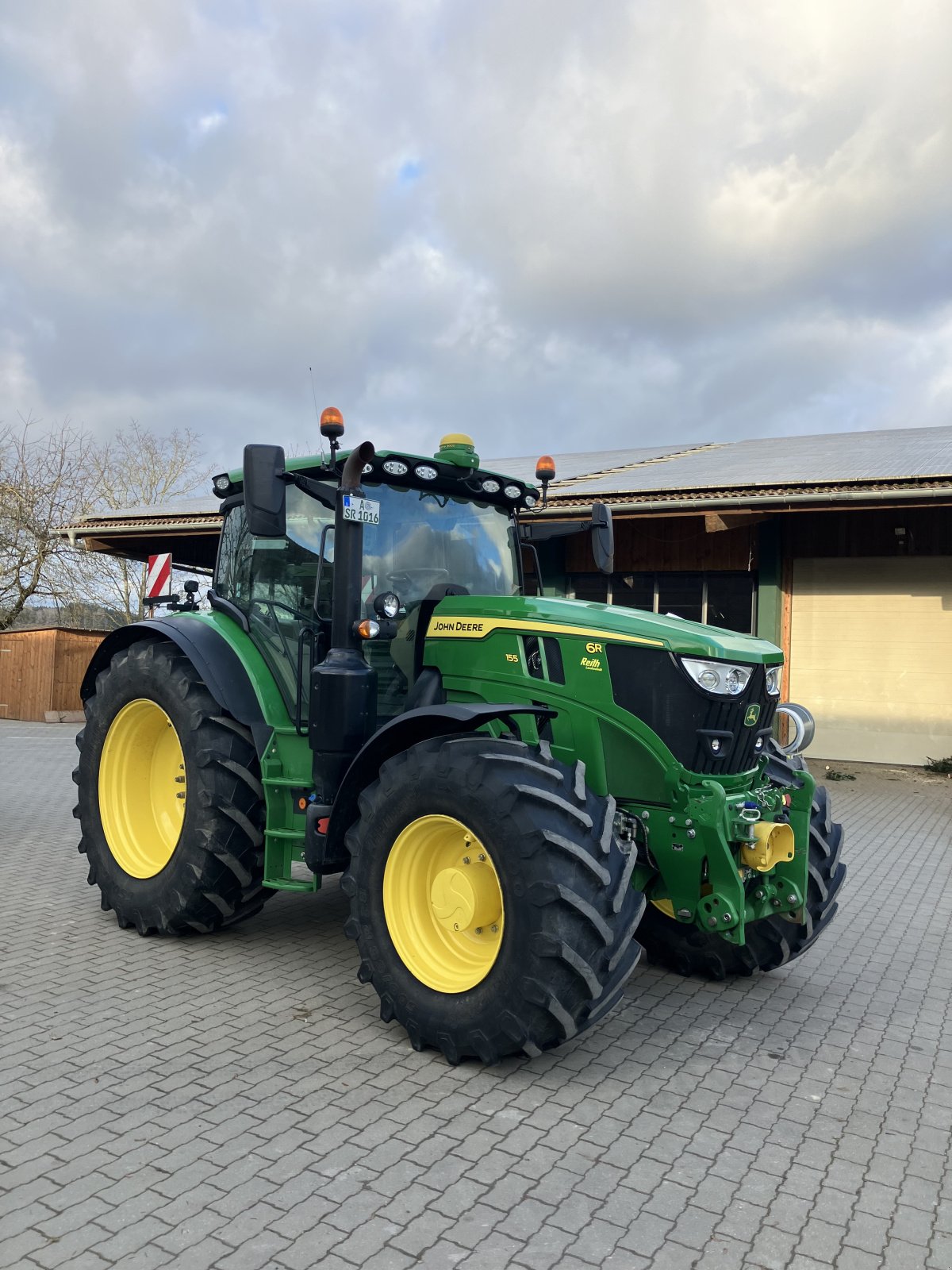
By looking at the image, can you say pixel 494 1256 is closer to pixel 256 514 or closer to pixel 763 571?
pixel 256 514

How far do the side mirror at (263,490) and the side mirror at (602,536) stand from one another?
1.75 m

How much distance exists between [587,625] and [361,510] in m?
1.10

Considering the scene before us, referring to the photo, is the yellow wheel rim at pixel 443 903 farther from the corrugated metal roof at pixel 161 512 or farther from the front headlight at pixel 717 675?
the corrugated metal roof at pixel 161 512

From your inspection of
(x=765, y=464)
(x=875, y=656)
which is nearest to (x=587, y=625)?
(x=875, y=656)

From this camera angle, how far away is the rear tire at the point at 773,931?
14.7ft

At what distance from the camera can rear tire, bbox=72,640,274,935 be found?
4.67m

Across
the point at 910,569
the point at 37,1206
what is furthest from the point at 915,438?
the point at 37,1206

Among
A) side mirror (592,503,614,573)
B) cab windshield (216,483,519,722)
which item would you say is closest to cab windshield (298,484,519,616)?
cab windshield (216,483,519,722)

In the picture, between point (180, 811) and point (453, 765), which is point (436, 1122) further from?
point (180, 811)

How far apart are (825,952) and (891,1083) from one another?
1.64m

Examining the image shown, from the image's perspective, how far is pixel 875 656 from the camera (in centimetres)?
1232

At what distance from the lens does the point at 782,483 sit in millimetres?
10891

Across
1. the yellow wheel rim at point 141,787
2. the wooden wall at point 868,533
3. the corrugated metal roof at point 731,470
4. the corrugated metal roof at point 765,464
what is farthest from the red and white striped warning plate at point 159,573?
the wooden wall at point 868,533

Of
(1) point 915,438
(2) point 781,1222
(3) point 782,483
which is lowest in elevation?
(2) point 781,1222
